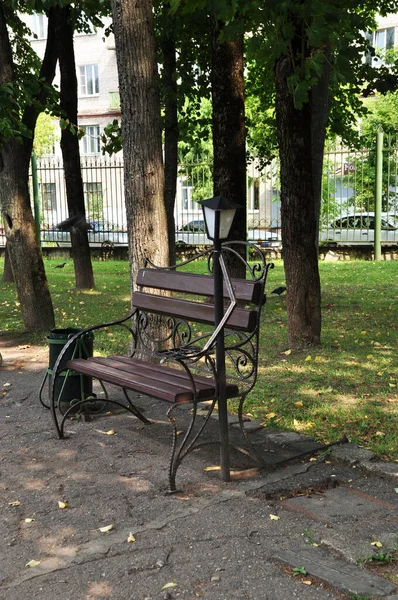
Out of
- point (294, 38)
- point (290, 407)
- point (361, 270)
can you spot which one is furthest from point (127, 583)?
point (361, 270)

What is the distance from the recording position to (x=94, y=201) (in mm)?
22234

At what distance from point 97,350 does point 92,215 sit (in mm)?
14767

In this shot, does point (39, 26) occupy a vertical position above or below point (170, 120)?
above

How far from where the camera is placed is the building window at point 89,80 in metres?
47.9

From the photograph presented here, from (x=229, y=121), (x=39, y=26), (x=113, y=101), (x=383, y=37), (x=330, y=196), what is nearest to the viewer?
(x=229, y=121)

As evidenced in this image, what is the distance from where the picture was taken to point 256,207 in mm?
20016

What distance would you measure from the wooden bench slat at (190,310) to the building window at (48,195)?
58.5 ft

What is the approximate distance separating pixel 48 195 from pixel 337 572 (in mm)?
21390

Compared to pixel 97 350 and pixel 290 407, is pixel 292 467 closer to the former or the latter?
pixel 290 407

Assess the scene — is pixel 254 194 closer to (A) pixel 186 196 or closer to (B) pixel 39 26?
(A) pixel 186 196

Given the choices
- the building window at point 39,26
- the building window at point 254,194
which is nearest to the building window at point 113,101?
the building window at point 39,26

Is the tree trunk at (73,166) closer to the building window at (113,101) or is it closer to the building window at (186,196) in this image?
the building window at (186,196)

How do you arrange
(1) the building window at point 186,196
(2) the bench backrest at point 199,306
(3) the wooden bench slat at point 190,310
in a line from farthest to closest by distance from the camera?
(1) the building window at point 186,196 < (2) the bench backrest at point 199,306 < (3) the wooden bench slat at point 190,310

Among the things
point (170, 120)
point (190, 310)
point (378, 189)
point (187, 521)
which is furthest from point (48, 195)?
point (187, 521)
